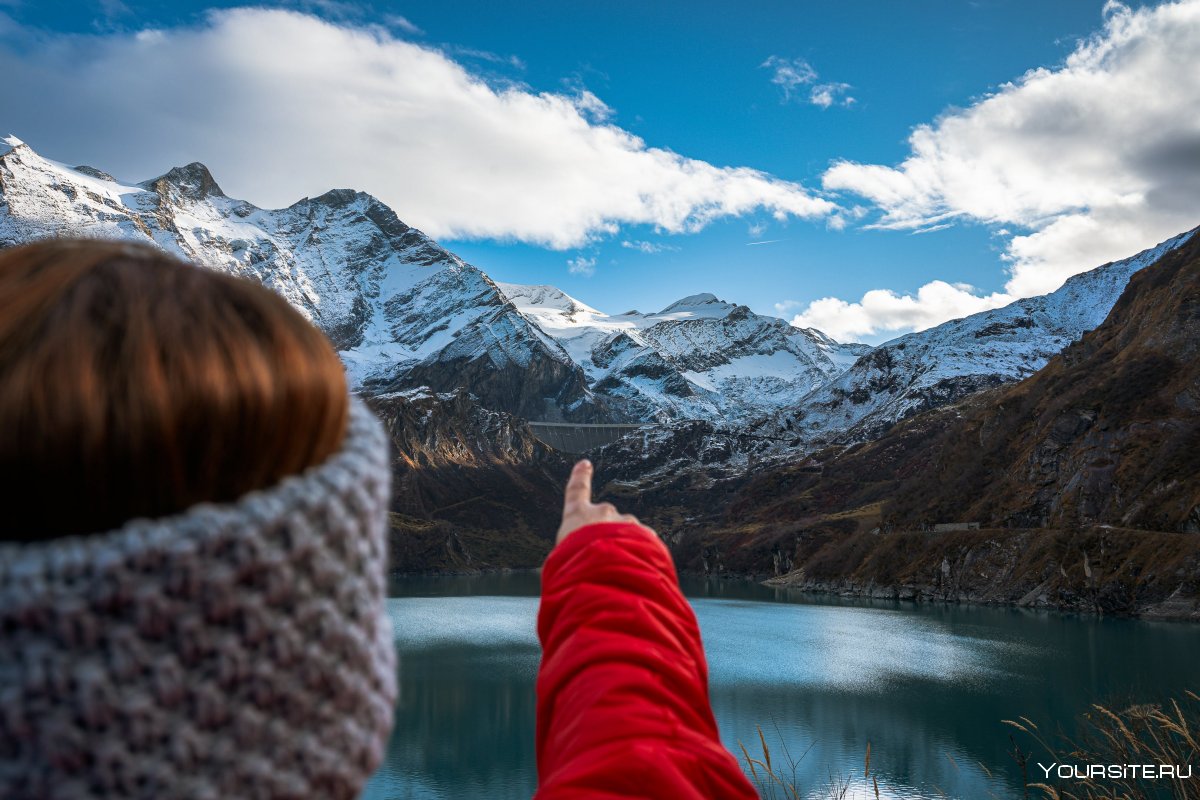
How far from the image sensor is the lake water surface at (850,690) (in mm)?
22453

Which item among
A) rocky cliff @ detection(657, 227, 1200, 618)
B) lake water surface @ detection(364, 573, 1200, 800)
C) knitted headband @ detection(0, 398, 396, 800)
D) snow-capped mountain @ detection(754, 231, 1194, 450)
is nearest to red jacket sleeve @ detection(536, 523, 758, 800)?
knitted headband @ detection(0, 398, 396, 800)

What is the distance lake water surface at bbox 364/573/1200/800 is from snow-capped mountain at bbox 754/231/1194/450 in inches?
4322

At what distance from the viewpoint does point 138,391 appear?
2.61 feet

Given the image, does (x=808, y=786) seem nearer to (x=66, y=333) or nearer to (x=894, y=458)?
(x=66, y=333)

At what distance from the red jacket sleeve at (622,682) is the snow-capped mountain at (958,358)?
156511 millimetres

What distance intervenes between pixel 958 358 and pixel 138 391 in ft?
607

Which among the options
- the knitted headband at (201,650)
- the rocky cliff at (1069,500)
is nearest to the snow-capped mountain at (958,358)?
the rocky cliff at (1069,500)

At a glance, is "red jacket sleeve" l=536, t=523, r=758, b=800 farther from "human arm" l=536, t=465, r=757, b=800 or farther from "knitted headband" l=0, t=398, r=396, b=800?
"knitted headband" l=0, t=398, r=396, b=800

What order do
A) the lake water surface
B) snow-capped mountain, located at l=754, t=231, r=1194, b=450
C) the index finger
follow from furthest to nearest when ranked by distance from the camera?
snow-capped mountain, located at l=754, t=231, r=1194, b=450, the lake water surface, the index finger

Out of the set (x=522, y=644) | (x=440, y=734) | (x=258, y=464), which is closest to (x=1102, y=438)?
(x=522, y=644)

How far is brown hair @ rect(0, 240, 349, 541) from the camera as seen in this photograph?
0.77m

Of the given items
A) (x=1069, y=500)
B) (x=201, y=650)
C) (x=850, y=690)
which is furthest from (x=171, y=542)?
(x=1069, y=500)

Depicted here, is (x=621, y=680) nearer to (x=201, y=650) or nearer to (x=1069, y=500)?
(x=201, y=650)

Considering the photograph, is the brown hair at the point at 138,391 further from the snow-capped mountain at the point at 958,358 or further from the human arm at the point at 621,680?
the snow-capped mountain at the point at 958,358
